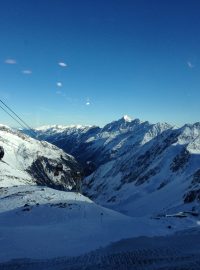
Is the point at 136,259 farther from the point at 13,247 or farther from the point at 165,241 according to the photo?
the point at 13,247

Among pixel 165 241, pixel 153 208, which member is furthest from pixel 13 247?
pixel 153 208

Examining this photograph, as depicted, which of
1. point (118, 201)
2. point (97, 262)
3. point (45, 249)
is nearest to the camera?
point (97, 262)

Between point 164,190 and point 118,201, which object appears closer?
point 164,190

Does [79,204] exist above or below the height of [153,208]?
above

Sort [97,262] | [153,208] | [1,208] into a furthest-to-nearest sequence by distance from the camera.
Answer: [153,208] < [1,208] < [97,262]

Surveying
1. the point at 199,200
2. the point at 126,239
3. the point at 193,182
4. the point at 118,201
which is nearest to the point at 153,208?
the point at 193,182

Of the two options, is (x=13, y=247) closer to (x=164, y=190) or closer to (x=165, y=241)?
(x=165, y=241)

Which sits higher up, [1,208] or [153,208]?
[1,208]

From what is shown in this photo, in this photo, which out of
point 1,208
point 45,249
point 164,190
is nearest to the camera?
point 45,249

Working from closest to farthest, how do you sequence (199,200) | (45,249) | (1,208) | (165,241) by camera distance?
(45,249) → (165,241) → (1,208) → (199,200)
